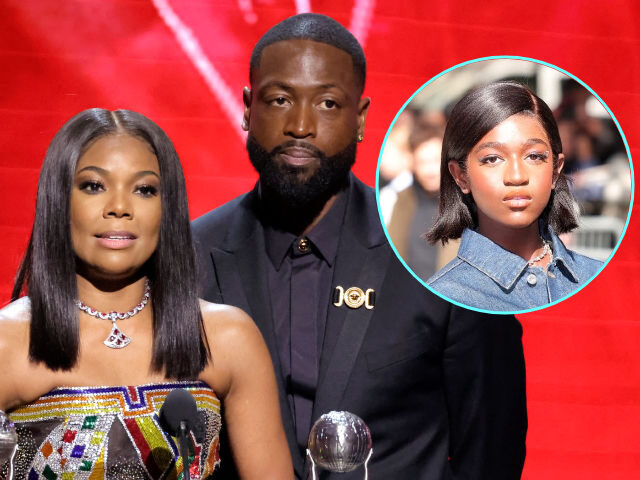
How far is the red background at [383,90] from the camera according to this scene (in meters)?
3.51

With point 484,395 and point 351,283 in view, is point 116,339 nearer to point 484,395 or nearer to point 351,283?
point 351,283

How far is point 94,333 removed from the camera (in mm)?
2256

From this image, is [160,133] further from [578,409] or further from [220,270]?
[578,409]

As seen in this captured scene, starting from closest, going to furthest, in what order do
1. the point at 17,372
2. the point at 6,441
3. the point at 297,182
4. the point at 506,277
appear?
the point at 6,441
the point at 17,372
the point at 506,277
the point at 297,182

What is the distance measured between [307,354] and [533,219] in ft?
2.29

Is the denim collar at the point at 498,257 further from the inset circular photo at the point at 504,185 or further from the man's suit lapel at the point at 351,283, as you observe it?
the man's suit lapel at the point at 351,283

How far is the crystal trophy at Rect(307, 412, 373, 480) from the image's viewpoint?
1920 mm

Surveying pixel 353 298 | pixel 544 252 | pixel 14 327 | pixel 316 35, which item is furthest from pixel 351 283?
pixel 14 327

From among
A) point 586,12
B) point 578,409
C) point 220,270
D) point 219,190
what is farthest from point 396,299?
point 586,12

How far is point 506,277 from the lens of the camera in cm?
253

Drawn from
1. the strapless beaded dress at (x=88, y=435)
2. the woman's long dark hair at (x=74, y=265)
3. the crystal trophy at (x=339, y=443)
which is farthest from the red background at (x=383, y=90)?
the crystal trophy at (x=339, y=443)

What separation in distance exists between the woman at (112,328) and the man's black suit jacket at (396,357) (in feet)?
0.95

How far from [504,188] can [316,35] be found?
0.74m

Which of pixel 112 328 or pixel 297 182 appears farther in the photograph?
pixel 297 182
